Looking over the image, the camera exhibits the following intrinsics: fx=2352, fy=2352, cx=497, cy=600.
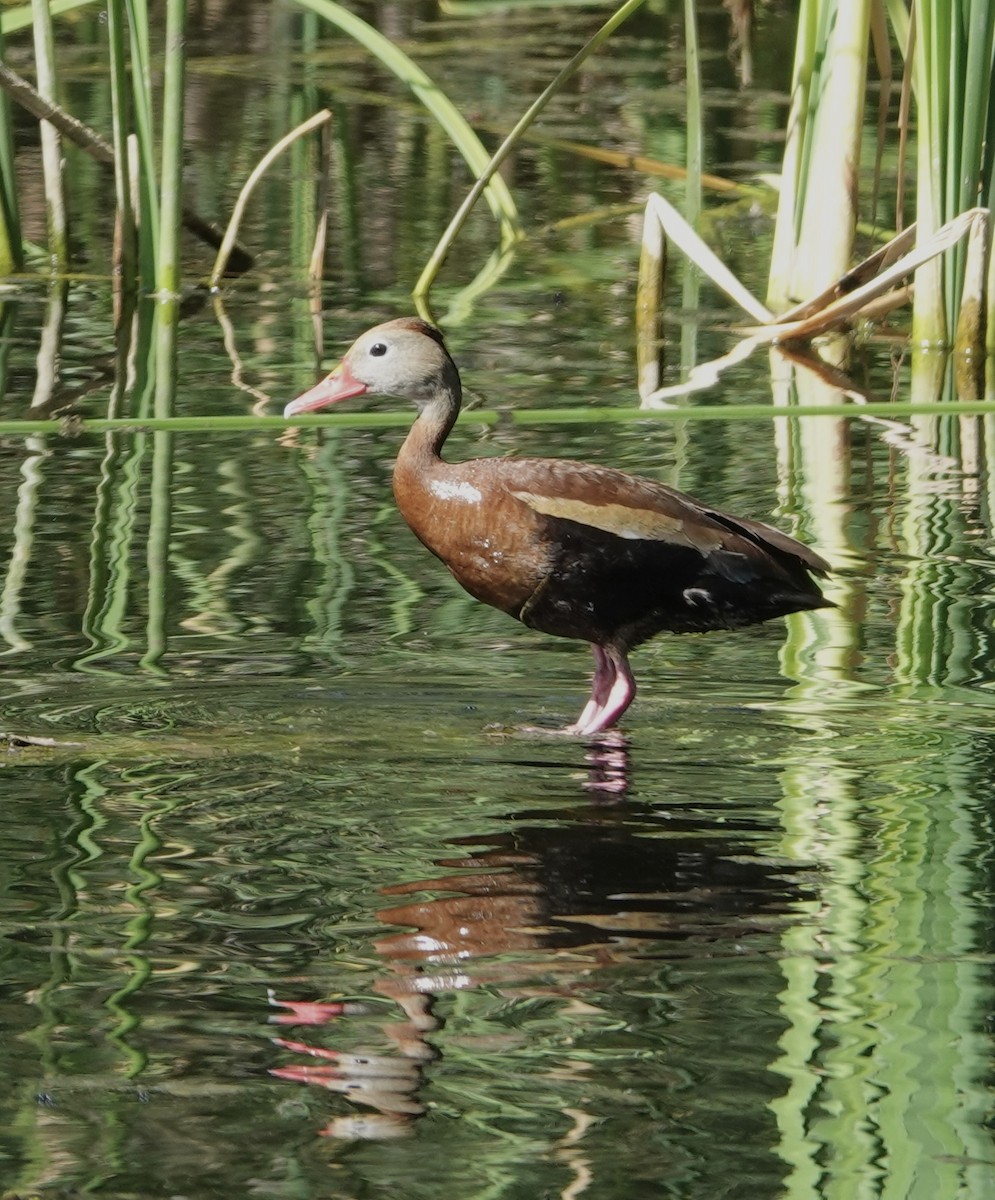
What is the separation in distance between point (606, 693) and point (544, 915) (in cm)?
152

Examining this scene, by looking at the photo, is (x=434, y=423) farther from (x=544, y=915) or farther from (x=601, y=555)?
(x=544, y=915)

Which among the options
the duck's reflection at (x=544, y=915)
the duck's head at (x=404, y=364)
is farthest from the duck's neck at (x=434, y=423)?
the duck's reflection at (x=544, y=915)

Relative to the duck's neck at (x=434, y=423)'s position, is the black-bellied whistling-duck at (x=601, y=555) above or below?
below

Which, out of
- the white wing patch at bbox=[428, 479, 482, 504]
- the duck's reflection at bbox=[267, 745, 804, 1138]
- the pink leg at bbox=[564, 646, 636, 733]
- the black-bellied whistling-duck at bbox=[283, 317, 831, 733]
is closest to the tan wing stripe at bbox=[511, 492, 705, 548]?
the black-bellied whistling-duck at bbox=[283, 317, 831, 733]

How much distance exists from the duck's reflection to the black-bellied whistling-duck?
2.61 feet

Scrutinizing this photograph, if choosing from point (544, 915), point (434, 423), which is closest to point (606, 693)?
point (434, 423)

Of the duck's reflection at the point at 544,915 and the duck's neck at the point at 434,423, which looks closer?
the duck's reflection at the point at 544,915

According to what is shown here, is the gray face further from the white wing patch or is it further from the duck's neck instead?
the white wing patch

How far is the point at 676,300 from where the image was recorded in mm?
11000

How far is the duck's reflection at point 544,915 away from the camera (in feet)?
12.0

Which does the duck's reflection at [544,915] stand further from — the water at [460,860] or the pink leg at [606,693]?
the pink leg at [606,693]

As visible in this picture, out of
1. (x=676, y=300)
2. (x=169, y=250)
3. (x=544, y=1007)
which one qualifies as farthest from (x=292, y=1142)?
(x=676, y=300)

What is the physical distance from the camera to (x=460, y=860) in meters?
4.59

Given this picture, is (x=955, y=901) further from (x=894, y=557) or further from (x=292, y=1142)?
(x=894, y=557)
